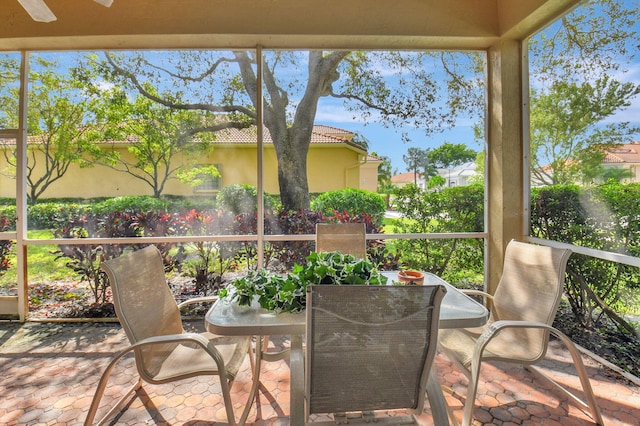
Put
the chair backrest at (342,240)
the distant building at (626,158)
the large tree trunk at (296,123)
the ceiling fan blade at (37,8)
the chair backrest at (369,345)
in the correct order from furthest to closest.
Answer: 1. the large tree trunk at (296,123)
2. the chair backrest at (342,240)
3. the distant building at (626,158)
4. the ceiling fan blade at (37,8)
5. the chair backrest at (369,345)

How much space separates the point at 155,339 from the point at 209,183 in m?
2.32

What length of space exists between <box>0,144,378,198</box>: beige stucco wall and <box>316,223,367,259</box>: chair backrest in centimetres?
96

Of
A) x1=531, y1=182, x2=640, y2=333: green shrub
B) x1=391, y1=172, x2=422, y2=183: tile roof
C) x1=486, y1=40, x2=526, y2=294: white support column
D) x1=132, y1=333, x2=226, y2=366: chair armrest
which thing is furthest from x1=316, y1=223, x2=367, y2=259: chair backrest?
x1=531, y1=182, x2=640, y2=333: green shrub

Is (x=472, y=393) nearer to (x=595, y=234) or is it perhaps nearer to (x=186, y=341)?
(x=186, y=341)

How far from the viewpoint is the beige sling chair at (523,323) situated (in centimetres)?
173

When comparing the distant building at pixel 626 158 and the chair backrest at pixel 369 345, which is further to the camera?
the distant building at pixel 626 158

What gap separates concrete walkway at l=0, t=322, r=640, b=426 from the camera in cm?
202

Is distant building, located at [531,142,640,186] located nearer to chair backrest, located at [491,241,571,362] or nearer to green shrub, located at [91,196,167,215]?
chair backrest, located at [491,241,571,362]

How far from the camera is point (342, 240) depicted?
2.90 meters

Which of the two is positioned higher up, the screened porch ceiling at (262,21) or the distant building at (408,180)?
the screened porch ceiling at (262,21)

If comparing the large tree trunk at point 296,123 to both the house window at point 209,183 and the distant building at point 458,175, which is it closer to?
the house window at point 209,183

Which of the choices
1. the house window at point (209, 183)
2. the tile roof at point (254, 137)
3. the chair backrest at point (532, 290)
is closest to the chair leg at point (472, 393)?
the chair backrest at point (532, 290)

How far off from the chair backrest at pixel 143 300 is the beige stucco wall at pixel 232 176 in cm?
170

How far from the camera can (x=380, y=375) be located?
4.26 feet
